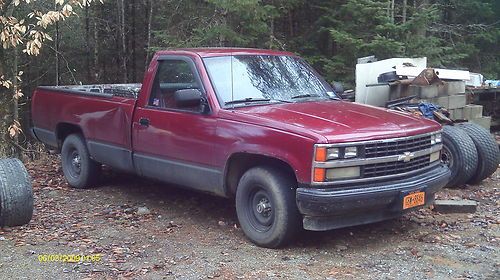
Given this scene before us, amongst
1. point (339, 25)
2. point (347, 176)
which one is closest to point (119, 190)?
point (347, 176)

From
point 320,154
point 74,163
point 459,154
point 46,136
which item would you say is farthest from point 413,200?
point 46,136

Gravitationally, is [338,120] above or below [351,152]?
above

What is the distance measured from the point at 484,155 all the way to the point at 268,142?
4.02m

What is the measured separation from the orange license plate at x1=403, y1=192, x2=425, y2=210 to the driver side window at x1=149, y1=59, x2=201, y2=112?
8.34 feet

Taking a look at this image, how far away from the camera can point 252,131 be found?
577cm

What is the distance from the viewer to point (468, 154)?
798cm

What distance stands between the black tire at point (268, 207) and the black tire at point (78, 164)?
125 inches

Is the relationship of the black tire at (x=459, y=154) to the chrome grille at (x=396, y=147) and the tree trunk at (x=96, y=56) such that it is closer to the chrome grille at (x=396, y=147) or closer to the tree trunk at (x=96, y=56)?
the chrome grille at (x=396, y=147)

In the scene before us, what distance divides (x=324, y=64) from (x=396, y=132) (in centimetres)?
960

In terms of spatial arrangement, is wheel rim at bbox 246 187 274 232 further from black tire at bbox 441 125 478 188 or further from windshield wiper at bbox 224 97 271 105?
black tire at bbox 441 125 478 188

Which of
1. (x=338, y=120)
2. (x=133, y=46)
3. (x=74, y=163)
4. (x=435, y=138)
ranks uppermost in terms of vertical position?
(x=133, y=46)

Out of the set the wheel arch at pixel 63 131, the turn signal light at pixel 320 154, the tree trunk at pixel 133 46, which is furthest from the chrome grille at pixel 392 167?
the tree trunk at pixel 133 46

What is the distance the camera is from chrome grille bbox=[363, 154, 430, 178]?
546 cm

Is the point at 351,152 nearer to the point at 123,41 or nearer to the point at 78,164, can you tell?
the point at 78,164
